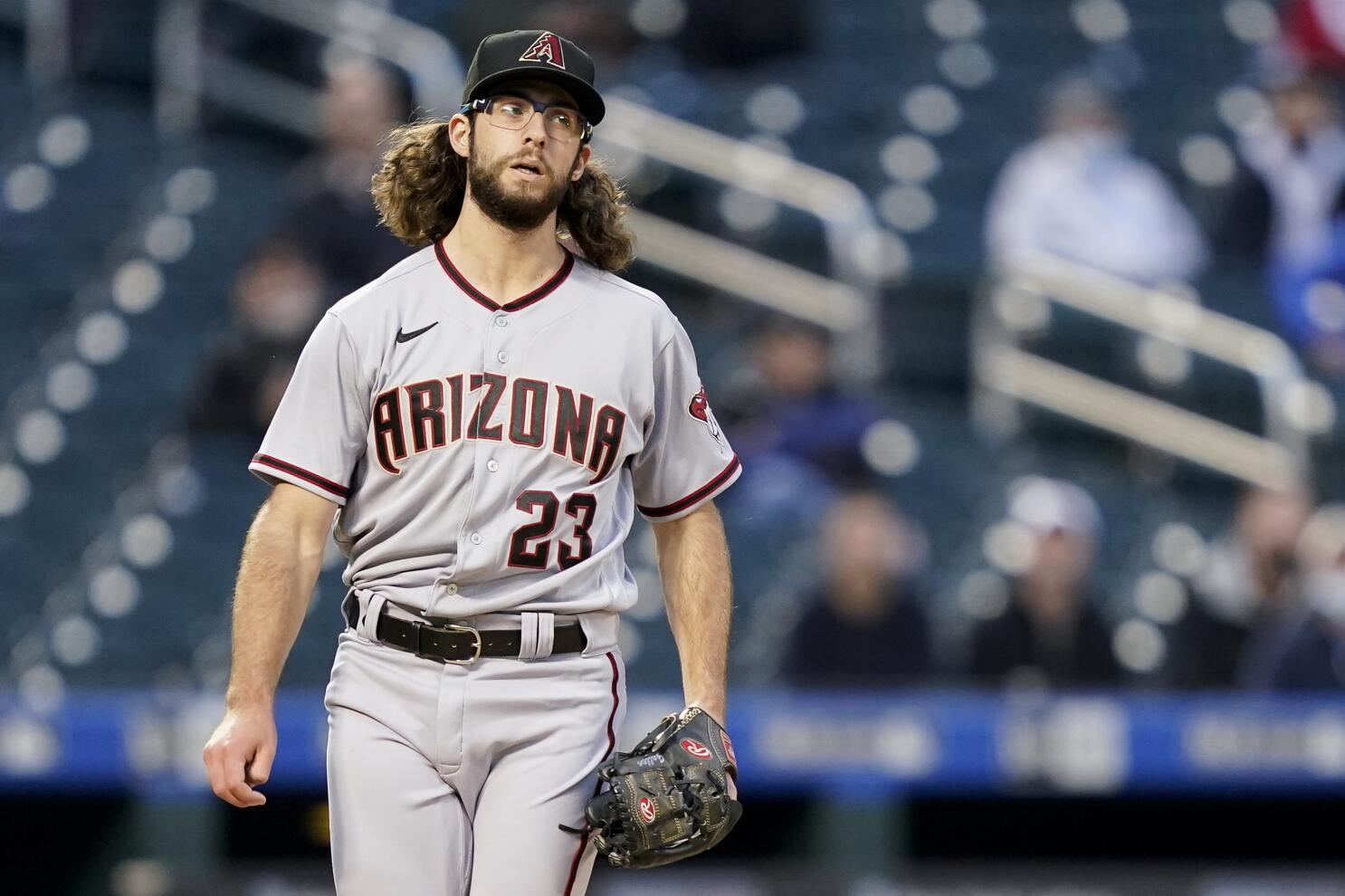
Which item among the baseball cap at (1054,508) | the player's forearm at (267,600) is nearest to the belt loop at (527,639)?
the player's forearm at (267,600)

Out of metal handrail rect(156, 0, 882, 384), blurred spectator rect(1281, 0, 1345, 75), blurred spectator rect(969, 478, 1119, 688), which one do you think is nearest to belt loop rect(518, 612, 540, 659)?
blurred spectator rect(969, 478, 1119, 688)

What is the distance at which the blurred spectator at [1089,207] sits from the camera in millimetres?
8078

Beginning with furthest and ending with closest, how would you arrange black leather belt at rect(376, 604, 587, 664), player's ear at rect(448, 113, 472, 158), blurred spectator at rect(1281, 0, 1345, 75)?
1. blurred spectator at rect(1281, 0, 1345, 75)
2. player's ear at rect(448, 113, 472, 158)
3. black leather belt at rect(376, 604, 587, 664)

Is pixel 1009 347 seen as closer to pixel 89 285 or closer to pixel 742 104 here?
pixel 742 104

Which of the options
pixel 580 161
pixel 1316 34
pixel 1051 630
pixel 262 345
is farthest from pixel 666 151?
pixel 580 161

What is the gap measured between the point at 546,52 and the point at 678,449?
2.03 feet

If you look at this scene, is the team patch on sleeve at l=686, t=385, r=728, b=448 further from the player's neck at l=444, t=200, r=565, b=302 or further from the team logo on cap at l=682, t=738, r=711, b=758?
the team logo on cap at l=682, t=738, r=711, b=758

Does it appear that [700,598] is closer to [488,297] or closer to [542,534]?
[542,534]

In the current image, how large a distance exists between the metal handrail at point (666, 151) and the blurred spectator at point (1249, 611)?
155cm

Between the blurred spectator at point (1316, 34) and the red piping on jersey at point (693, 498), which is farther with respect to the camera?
the blurred spectator at point (1316, 34)

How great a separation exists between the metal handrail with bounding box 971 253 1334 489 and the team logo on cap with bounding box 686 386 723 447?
4785 mm

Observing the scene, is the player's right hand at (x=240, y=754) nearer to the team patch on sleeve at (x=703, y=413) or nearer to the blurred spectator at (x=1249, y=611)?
the team patch on sleeve at (x=703, y=413)

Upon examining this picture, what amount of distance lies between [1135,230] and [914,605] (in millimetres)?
2455

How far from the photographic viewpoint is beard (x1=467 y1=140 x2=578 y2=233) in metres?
2.92
